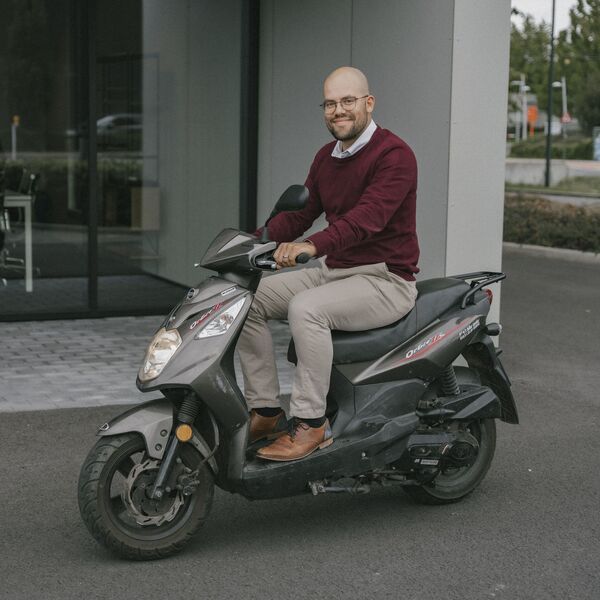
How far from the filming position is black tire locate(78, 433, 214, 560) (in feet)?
13.9

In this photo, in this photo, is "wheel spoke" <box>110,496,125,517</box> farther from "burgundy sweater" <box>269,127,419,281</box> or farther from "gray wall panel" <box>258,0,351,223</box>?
"gray wall panel" <box>258,0,351,223</box>

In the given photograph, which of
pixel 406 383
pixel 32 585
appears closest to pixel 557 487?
pixel 406 383

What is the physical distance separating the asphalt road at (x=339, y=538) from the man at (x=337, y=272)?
419 millimetres

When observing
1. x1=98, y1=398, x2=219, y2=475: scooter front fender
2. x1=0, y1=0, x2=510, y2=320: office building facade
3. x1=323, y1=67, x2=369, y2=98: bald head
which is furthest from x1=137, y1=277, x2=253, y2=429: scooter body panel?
x1=0, y1=0, x2=510, y2=320: office building facade

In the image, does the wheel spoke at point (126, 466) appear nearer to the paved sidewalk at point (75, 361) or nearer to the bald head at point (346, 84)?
the bald head at point (346, 84)

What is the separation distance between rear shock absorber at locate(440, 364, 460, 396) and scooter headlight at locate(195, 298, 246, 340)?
103 cm

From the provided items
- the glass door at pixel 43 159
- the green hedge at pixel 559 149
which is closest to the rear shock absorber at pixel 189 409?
the glass door at pixel 43 159

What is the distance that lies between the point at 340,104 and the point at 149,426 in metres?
1.49

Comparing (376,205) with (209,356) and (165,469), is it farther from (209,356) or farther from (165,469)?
(165,469)

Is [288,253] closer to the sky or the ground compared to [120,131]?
closer to the ground

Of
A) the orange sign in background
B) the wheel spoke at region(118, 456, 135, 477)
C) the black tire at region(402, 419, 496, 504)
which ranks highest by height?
the orange sign in background

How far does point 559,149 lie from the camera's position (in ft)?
160

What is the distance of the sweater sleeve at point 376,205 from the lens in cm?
451

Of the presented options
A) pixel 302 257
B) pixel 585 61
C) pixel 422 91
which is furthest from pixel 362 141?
pixel 585 61
